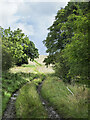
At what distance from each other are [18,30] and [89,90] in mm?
17240

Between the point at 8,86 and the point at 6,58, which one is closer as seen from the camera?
the point at 8,86

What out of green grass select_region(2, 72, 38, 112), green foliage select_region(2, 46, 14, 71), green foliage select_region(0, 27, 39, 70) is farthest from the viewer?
green foliage select_region(2, 46, 14, 71)

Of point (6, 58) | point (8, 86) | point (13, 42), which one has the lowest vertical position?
point (8, 86)

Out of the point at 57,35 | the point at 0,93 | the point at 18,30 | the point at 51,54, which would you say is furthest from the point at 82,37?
the point at 18,30

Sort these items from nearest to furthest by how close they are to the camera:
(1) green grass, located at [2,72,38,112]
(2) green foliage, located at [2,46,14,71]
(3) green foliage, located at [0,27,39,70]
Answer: (1) green grass, located at [2,72,38,112] → (3) green foliage, located at [0,27,39,70] → (2) green foliage, located at [2,46,14,71]

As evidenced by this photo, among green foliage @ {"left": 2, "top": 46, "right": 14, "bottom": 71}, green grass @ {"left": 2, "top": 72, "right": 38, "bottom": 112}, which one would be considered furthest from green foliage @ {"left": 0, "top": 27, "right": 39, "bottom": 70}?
green grass @ {"left": 2, "top": 72, "right": 38, "bottom": 112}

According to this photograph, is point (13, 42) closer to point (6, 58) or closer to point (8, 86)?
point (6, 58)

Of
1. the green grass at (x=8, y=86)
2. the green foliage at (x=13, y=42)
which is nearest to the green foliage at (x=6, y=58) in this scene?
the green foliage at (x=13, y=42)

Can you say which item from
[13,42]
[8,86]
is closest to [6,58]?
[13,42]

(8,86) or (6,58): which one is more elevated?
(6,58)

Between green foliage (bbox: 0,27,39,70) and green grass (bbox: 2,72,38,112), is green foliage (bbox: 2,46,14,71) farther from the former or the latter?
green grass (bbox: 2,72,38,112)

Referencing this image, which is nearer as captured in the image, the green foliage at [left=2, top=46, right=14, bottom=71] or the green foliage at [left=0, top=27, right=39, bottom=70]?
the green foliage at [left=0, top=27, right=39, bottom=70]

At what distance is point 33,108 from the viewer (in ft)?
29.1

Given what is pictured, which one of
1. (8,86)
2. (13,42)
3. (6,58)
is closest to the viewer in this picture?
(8,86)
